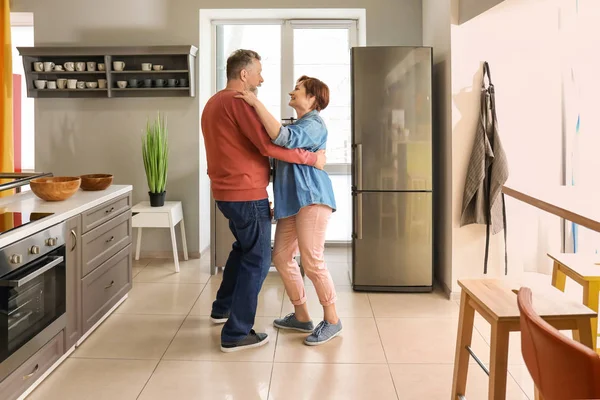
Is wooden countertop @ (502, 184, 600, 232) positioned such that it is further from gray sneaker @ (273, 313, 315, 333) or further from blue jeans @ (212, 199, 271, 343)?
gray sneaker @ (273, 313, 315, 333)

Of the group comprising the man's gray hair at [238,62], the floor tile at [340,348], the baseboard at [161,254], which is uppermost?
the man's gray hair at [238,62]

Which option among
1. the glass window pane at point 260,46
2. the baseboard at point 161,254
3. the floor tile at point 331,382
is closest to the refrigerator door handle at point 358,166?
the floor tile at point 331,382

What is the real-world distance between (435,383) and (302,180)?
117cm

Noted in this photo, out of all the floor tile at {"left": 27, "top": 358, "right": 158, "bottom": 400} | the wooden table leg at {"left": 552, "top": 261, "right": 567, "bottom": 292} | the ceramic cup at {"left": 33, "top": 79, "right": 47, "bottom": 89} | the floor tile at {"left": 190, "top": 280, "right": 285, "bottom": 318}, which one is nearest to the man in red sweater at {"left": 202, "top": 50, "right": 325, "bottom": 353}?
the floor tile at {"left": 27, "top": 358, "right": 158, "bottom": 400}

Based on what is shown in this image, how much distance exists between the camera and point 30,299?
2.32m

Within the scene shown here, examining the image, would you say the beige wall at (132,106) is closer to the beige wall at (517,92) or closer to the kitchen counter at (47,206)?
the beige wall at (517,92)

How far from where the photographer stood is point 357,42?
17.1 ft

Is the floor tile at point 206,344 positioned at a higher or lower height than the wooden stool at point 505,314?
lower

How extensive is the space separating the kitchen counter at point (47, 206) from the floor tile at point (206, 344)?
0.87 m

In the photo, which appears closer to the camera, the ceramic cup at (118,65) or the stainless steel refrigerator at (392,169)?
the stainless steel refrigerator at (392,169)

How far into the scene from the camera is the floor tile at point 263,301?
3.55m

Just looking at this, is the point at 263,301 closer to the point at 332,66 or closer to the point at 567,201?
the point at 567,201

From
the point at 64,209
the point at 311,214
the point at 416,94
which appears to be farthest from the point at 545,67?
the point at 64,209

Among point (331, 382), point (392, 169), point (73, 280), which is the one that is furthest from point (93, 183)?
point (392, 169)
